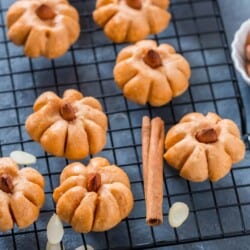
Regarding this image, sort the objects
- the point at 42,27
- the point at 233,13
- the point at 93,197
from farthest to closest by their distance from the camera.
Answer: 1. the point at 233,13
2. the point at 42,27
3. the point at 93,197

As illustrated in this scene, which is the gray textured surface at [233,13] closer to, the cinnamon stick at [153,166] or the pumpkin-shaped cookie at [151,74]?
the pumpkin-shaped cookie at [151,74]

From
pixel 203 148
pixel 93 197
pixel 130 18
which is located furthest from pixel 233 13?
pixel 93 197

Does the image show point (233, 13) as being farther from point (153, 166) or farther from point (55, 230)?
point (55, 230)

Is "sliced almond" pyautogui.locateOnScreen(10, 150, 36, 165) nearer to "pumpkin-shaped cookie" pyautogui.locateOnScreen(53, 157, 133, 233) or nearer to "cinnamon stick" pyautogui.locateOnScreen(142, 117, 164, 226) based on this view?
"pumpkin-shaped cookie" pyautogui.locateOnScreen(53, 157, 133, 233)

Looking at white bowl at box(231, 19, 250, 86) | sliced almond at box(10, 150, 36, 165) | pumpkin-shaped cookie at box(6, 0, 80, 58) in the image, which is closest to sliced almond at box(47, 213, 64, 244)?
sliced almond at box(10, 150, 36, 165)

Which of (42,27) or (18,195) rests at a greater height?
(42,27)

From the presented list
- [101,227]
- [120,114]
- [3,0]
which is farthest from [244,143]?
[3,0]

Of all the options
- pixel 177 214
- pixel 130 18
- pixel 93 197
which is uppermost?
pixel 130 18
